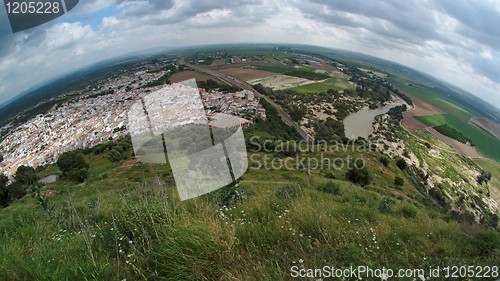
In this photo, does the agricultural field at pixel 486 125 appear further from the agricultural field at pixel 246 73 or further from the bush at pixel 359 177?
the bush at pixel 359 177

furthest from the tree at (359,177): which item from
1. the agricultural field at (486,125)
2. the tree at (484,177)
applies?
the agricultural field at (486,125)

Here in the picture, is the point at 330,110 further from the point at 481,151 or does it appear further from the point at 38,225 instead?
the point at 38,225

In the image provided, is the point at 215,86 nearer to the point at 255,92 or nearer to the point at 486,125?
the point at 255,92

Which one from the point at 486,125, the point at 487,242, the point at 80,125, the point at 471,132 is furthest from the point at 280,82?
the point at 487,242

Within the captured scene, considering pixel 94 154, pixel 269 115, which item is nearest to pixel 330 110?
pixel 269 115

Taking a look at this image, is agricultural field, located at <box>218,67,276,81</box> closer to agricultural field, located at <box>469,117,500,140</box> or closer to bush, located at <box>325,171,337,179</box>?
agricultural field, located at <box>469,117,500,140</box>

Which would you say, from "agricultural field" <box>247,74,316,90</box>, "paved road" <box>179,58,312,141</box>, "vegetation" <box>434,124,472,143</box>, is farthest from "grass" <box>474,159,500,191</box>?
"agricultural field" <box>247,74,316,90</box>
